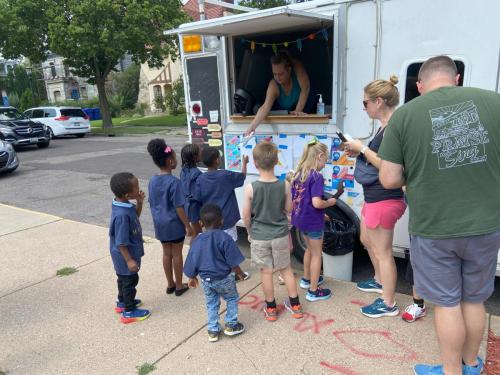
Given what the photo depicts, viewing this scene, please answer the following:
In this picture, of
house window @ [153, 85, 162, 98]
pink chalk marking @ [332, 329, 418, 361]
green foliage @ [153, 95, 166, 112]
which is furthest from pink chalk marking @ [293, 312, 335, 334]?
house window @ [153, 85, 162, 98]

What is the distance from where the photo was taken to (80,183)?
9648 millimetres

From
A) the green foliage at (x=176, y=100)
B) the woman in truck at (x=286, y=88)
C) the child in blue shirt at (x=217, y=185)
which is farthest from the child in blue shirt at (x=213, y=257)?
the green foliage at (x=176, y=100)

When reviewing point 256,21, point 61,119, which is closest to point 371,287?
point 256,21

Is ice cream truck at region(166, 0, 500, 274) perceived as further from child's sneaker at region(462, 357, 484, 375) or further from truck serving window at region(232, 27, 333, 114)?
child's sneaker at region(462, 357, 484, 375)

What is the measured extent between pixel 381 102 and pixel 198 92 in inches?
91.8

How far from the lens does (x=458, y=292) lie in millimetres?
2227

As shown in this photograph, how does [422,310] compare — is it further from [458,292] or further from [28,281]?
[28,281]

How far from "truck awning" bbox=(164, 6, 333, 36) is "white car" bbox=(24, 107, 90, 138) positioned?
18.5 meters

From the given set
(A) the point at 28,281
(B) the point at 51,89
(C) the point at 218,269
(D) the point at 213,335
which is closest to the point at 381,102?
(C) the point at 218,269

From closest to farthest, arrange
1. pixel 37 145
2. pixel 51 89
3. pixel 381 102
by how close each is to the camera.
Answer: pixel 381 102
pixel 37 145
pixel 51 89

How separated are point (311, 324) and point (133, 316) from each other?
1.46 m

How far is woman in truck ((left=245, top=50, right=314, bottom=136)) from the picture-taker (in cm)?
413

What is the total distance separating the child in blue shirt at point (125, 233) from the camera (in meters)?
3.13

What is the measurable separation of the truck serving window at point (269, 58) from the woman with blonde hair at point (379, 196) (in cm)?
136
